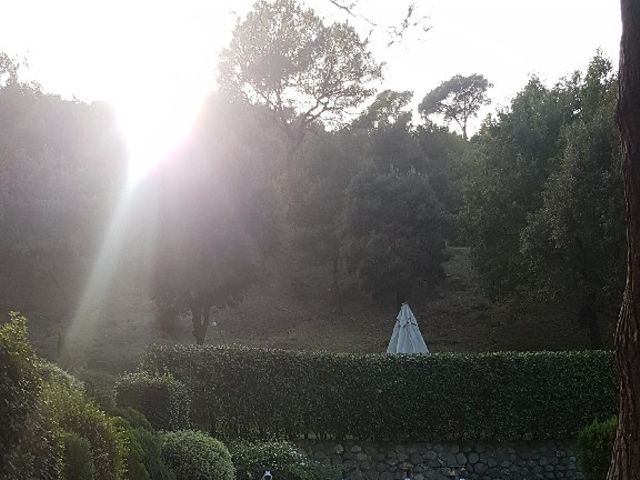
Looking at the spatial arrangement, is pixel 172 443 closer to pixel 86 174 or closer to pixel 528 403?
pixel 528 403

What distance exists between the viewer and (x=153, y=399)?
10.8 m

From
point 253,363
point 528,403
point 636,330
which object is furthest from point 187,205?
point 636,330

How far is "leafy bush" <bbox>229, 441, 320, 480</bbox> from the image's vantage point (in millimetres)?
10086

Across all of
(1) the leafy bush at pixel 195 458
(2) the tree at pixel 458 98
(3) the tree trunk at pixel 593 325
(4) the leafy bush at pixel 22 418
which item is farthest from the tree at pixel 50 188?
(2) the tree at pixel 458 98

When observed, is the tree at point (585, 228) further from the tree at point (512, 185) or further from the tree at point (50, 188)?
the tree at point (50, 188)

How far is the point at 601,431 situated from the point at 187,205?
50.6ft

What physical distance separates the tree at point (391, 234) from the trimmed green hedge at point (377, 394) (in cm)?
1490

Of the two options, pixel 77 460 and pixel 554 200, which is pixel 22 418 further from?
pixel 554 200

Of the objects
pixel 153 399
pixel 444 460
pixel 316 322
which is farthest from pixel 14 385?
pixel 316 322

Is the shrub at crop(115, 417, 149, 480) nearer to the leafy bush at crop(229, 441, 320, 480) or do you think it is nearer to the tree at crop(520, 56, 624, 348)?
the leafy bush at crop(229, 441, 320, 480)

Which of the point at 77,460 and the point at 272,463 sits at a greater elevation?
the point at 77,460

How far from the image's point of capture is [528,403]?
44.5 ft

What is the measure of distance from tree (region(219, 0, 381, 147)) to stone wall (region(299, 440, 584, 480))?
18260mm

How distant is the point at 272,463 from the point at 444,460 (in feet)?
15.0
